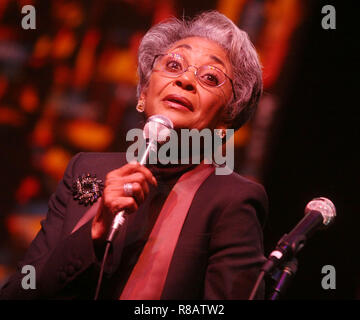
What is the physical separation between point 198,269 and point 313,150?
49.2 inches

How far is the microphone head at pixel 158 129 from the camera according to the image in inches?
58.2

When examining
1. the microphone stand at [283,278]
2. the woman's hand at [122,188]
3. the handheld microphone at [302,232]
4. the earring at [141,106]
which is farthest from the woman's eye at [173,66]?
the microphone stand at [283,278]

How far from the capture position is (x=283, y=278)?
4.19ft

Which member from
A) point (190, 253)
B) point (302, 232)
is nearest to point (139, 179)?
point (190, 253)

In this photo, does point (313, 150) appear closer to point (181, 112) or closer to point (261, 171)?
point (261, 171)

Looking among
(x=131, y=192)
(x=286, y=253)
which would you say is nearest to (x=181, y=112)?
(x=131, y=192)

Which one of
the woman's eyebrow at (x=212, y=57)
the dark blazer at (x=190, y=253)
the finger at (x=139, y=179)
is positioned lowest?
the dark blazer at (x=190, y=253)

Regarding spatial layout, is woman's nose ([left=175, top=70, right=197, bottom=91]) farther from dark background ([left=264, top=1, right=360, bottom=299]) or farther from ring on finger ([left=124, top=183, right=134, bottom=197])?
dark background ([left=264, top=1, right=360, bottom=299])

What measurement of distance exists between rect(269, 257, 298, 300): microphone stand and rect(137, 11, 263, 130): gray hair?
32.9 inches

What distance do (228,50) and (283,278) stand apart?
1.07 metres

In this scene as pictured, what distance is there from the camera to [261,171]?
8.82 ft

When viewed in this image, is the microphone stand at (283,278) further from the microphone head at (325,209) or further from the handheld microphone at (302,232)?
the microphone head at (325,209)

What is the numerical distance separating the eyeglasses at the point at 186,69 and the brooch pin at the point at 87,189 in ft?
1.69

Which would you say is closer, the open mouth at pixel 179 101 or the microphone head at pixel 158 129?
the microphone head at pixel 158 129
